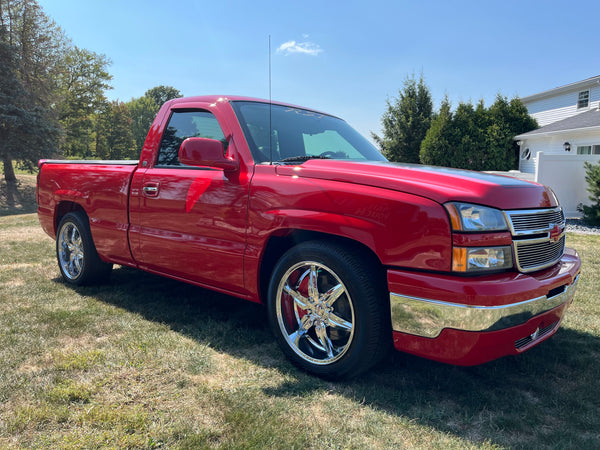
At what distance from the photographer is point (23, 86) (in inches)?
809

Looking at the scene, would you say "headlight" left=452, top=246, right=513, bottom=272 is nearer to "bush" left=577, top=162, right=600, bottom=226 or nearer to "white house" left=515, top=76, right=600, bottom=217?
"bush" left=577, top=162, right=600, bottom=226

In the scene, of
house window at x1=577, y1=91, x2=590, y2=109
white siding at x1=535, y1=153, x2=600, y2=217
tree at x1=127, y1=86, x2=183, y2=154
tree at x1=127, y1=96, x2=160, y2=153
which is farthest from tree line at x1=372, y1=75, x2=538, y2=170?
tree at x1=127, y1=96, x2=160, y2=153

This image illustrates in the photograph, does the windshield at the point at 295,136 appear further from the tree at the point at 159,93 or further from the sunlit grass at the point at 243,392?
the tree at the point at 159,93

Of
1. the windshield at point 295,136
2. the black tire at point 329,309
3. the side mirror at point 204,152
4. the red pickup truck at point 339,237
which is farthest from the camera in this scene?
the windshield at point 295,136

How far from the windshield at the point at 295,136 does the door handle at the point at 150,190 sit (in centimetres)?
97

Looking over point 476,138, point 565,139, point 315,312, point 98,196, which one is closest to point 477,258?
point 315,312

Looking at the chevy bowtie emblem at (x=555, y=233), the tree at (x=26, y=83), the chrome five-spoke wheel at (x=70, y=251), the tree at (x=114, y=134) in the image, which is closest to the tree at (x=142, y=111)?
the tree at (x=114, y=134)

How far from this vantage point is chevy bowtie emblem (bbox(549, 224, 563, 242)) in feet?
8.91

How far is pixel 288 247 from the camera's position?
3.18m

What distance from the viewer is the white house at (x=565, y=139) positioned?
11.9 metres

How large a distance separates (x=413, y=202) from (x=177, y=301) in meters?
2.87

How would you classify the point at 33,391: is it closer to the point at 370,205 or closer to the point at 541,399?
the point at 370,205

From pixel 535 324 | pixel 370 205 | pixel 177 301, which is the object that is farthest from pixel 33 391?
pixel 535 324

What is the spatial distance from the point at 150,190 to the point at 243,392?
1986 mm
